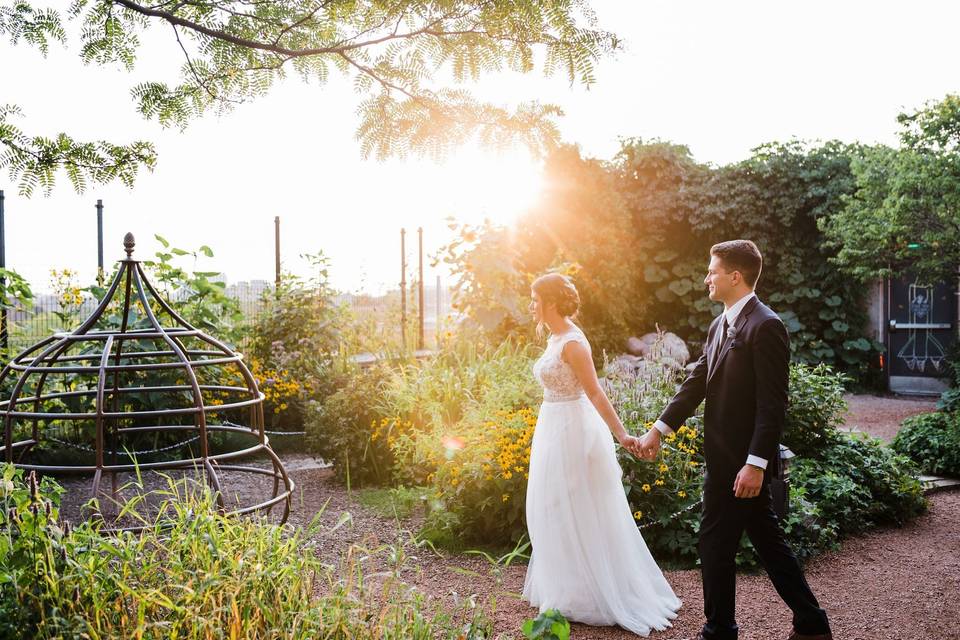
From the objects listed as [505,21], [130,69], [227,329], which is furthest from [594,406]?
[227,329]

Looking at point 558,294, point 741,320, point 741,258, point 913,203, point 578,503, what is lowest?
point 578,503

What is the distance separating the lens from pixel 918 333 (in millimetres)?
12180

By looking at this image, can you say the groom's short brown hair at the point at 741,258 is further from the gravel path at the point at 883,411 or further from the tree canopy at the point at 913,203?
the tree canopy at the point at 913,203

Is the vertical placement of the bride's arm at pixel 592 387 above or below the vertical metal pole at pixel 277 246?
below

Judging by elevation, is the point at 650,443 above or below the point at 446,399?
above

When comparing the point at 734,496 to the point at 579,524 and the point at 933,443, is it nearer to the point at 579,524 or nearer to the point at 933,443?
the point at 579,524

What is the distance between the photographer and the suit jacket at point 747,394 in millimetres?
2895

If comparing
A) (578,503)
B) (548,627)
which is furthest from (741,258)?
(548,627)

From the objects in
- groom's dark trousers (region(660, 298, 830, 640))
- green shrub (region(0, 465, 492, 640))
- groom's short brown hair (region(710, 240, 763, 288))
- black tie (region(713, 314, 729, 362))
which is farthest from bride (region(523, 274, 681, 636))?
green shrub (region(0, 465, 492, 640))

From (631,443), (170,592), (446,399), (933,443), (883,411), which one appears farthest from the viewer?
(883,411)

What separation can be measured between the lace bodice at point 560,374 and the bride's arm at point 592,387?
37mm

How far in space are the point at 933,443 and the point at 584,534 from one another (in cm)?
456

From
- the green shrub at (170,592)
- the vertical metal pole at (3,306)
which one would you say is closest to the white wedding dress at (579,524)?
the green shrub at (170,592)

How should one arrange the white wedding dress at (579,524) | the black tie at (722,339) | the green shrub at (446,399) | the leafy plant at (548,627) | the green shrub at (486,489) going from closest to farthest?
the leafy plant at (548,627)
the black tie at (722,339)
the white wedding dress at (579,524)
the green shrub at (486,489)
the green shrub at (446,399)
